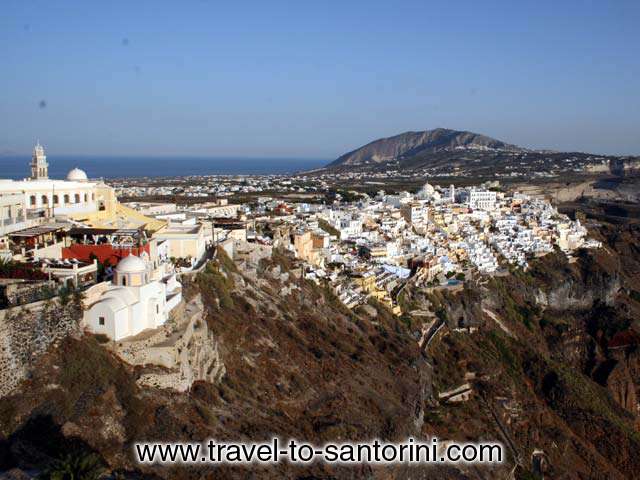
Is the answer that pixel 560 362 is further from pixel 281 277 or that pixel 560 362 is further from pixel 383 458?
pixel 383 458

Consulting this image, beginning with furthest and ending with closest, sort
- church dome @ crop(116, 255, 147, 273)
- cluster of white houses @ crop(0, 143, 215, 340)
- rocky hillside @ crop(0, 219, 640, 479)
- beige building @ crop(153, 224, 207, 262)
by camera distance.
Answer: beige building @ crop(153, 224, 207, 262), church dome @ crop(116, 255, 147, 273), cluster of white houses @ crop(0, 143, 215, 340), rocky hillside @ crop(0, 219, 640, 479)

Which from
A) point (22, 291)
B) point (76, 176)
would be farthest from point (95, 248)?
point (76, 176)

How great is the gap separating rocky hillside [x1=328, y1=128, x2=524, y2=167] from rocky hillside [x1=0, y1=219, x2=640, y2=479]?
421 ft

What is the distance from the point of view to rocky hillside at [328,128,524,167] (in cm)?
16750

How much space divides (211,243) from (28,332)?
11382mm

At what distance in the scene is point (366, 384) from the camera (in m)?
20.1

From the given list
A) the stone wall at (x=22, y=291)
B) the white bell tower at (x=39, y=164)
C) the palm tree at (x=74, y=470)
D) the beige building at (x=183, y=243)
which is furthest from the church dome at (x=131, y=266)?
the white bell tower at (x=39, y=164)

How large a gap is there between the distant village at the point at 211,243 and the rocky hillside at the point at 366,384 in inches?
41.9

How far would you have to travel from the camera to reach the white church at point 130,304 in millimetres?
13961

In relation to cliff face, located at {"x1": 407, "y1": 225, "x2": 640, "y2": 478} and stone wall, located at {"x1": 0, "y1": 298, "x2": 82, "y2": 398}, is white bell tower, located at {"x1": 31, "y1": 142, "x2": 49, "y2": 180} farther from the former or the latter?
cliff face, located at {"x1": 407, "y1": 225, "x2": 640, "y2": 478}

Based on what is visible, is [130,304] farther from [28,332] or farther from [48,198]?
[48,198]

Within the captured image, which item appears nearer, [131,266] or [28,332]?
[28,332]

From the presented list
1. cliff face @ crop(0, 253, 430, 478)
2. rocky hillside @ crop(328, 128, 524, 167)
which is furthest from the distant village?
rocky hillside @ crop(328, 128, 524, 167)

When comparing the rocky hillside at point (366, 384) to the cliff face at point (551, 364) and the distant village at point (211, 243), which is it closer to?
the cliff face at point (551, 364)
